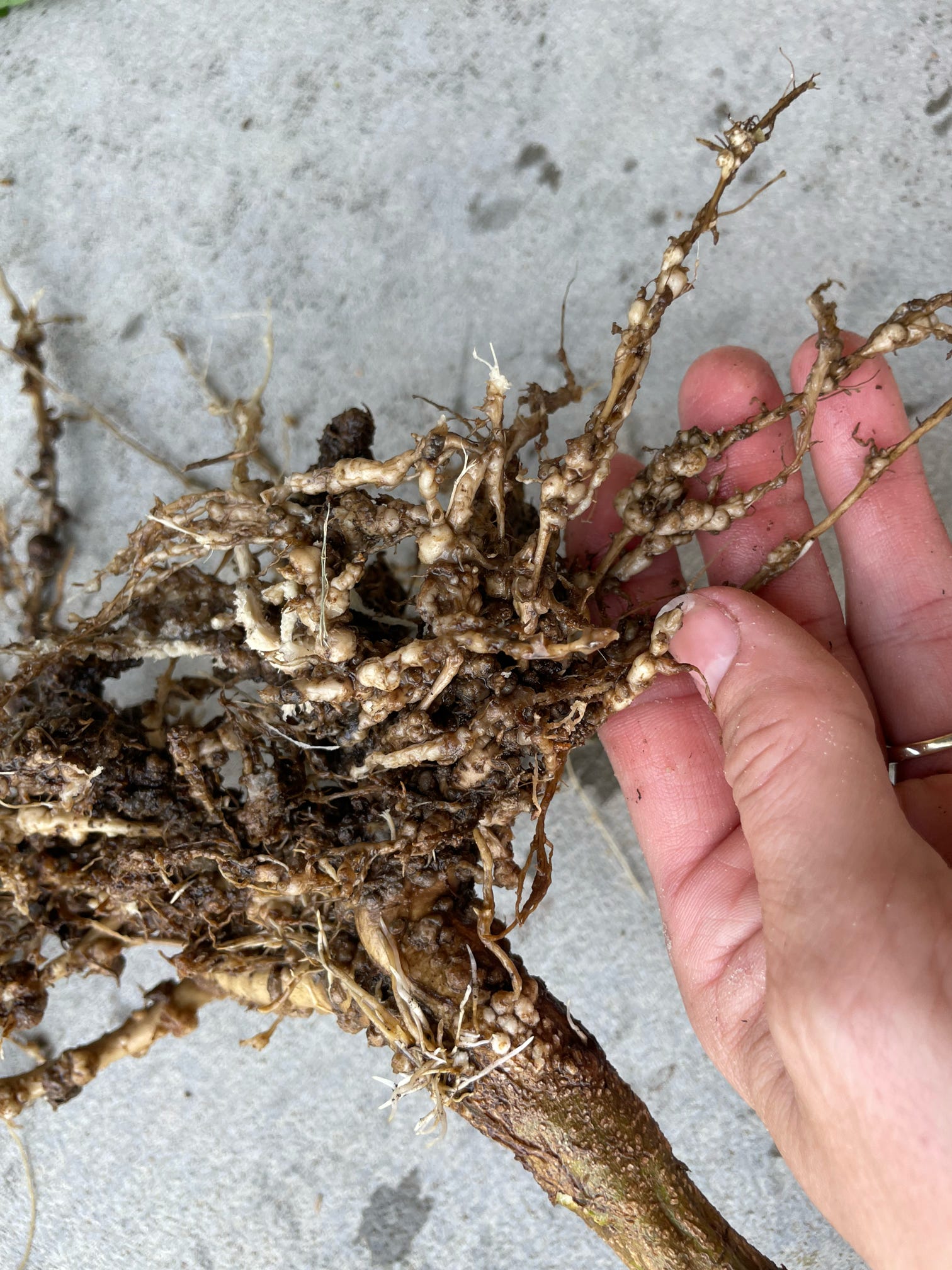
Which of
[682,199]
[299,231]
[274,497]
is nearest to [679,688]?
[274,497]

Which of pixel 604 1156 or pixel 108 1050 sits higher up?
pixel 604 1156

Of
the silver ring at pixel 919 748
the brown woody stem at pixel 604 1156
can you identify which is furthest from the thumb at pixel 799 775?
the brown woody stem at pixel 604 1156

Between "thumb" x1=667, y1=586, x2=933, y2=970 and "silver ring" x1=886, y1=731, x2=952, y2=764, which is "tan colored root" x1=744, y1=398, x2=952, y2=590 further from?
"silver ring" x1=886, y1=731, x2=952, y2=764

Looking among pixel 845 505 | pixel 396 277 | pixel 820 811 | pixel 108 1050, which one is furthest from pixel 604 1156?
pixel 396 277

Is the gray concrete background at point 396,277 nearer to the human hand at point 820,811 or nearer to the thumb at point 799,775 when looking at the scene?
the human hand at point 820,811

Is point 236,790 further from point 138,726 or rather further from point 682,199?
point 682,199

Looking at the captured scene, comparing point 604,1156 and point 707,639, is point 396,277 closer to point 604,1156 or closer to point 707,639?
point 707,639
